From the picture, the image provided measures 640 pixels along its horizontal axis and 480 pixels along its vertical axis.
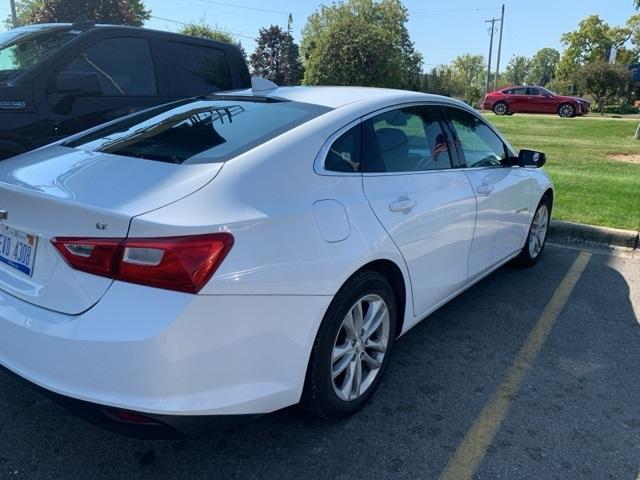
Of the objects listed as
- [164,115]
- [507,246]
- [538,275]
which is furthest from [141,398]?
[538,275]

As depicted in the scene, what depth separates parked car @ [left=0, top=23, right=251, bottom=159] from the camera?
4598mm

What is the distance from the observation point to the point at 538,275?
518cm

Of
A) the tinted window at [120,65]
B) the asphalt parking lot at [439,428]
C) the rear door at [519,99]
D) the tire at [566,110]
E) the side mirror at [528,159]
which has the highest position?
the rear door at [519,99]

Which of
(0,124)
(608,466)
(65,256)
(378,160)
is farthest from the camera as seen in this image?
(0,124)

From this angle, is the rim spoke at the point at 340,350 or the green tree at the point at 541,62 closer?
the rim spoke at the point at 340,350

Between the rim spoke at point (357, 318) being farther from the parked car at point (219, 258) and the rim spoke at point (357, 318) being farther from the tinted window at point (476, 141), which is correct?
the tinted window at point (476, 141)

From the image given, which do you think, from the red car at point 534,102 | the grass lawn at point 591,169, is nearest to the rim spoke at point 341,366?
the grass lawn at point 591,169

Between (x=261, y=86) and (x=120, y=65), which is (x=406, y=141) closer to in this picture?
(x=261, y=86)

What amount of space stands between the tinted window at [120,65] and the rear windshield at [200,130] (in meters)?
2.04

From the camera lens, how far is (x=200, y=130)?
113 inches

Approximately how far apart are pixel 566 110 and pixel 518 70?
99.1m

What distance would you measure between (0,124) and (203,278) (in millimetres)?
3386

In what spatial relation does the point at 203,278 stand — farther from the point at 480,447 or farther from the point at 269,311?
the point at 480,447

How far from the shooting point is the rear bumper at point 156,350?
1977 millimetres
